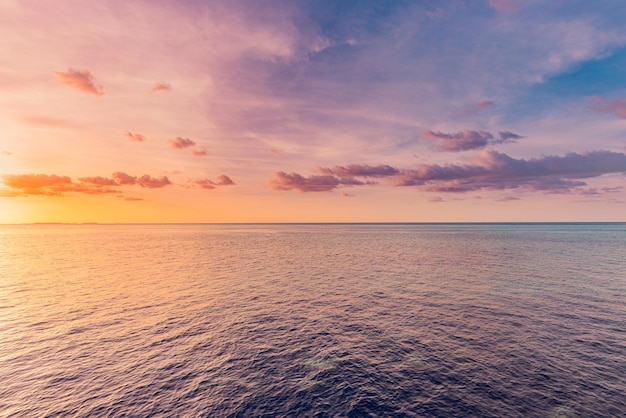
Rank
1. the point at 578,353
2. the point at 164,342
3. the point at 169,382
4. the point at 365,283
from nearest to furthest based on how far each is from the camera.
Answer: the point at 169,382 → the point at 578,353 → the point at 164,342 → the point at 365,283

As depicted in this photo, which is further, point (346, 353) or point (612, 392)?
point (346, 353)

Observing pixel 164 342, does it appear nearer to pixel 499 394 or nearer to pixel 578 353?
pixel 499 394

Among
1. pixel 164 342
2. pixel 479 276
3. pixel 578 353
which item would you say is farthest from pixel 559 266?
pixel 164 342

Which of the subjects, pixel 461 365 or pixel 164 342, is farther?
pixel 164 342

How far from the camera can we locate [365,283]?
63656 millimetres


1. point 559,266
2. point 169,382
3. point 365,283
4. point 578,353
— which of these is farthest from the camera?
point 559,266

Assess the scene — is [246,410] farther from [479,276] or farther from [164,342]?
[479,276]

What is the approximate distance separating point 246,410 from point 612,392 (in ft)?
91.2

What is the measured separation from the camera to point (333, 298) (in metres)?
52.3

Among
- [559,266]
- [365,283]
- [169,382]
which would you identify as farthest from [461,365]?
[559,266]

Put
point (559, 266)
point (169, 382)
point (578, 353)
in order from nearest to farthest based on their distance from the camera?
point (169, 382), point (578, 353), point (559, 266)

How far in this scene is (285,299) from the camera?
51625 millimetres

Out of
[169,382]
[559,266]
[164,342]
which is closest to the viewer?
[169,382]

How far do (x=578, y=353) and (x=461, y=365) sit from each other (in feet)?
41.0
